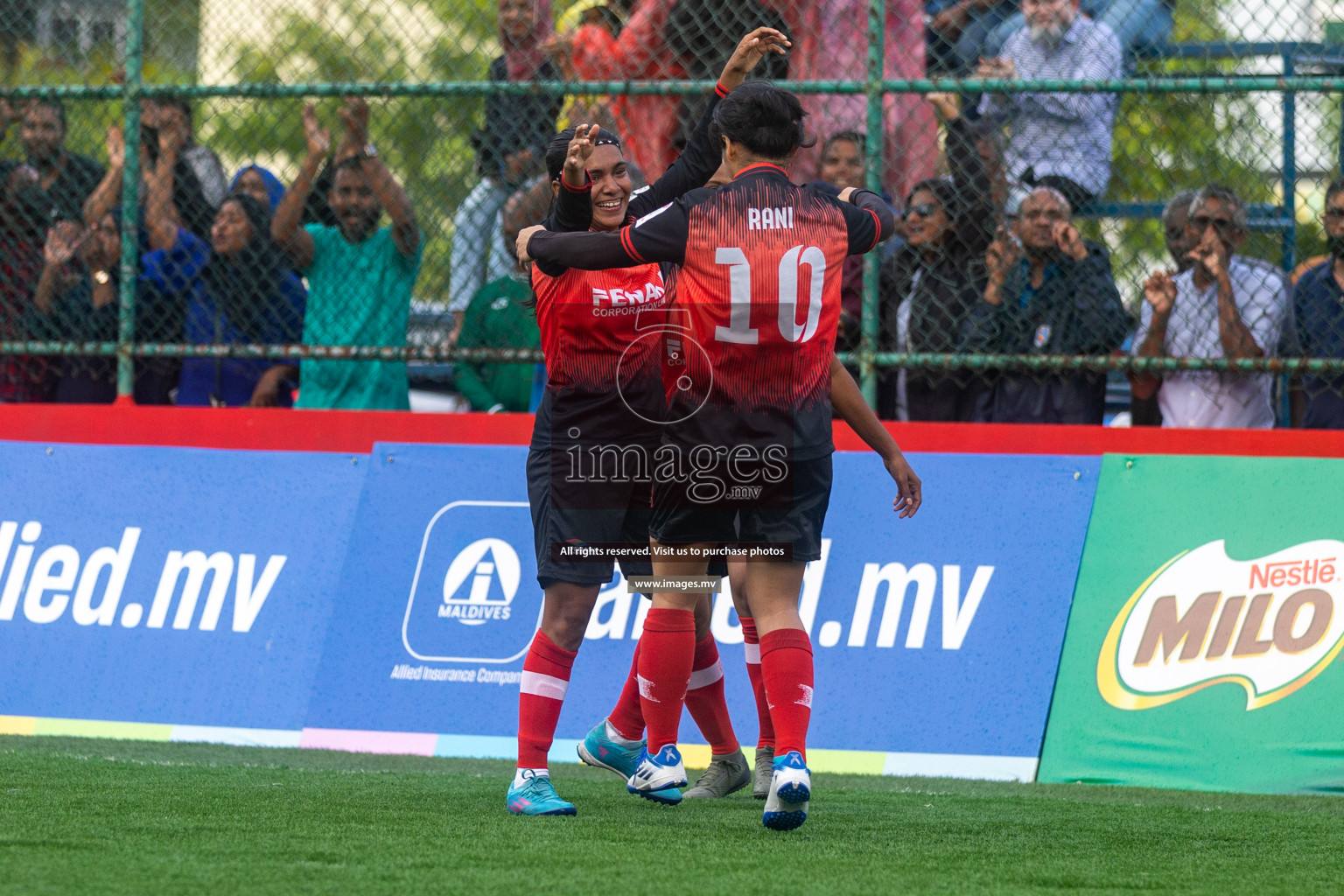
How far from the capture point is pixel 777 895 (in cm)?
325

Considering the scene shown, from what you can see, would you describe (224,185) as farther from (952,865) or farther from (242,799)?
(952,865)

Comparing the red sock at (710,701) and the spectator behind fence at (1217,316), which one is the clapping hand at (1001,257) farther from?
the red sock at (710,701)

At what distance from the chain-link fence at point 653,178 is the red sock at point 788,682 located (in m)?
2.49

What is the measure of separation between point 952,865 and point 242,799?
2047mm

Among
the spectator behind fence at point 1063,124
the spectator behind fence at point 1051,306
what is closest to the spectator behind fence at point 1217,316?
the spectator behind fence at point 1051,306

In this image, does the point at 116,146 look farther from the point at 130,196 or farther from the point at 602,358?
the point at 602,358

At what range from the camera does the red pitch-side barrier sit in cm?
616

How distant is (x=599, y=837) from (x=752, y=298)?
147cm

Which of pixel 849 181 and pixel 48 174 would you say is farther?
pixel 48 174

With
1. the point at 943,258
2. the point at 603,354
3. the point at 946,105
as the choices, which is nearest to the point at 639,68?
the point at 946,105

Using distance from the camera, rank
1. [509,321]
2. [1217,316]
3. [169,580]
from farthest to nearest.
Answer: [509,321] < [169,580] < [1217,316]

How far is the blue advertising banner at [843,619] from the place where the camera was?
572 centimetres

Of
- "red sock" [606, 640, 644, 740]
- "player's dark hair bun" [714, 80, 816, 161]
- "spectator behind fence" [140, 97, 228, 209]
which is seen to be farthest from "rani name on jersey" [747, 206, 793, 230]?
"spectator behind fence" [140, 97, 228, 209]

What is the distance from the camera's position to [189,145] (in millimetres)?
7488
